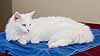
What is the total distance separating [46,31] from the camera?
4.99 ft

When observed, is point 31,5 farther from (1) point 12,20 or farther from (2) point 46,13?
(1) point 12,20

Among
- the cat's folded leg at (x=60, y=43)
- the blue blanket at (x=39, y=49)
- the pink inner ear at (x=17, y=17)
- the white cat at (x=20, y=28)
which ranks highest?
the pink inner ear at (x=17, y=17)

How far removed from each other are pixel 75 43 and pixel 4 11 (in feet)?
6.34

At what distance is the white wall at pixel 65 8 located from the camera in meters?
2.80

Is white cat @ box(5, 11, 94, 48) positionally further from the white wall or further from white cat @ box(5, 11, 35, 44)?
the white wall

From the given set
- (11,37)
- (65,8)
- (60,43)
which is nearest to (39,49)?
(60,43)

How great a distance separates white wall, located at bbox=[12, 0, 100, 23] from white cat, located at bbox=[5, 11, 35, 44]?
4.70ft

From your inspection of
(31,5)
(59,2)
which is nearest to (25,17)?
(59,2)

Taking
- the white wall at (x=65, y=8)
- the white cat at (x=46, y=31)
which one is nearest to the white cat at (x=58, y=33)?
the white cat at (x=46, y=31)

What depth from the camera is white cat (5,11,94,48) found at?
1.47 m

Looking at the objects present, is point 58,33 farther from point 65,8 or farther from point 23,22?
point 65,8

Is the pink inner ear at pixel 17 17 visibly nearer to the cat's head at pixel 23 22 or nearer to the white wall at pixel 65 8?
the cat's head at pixel 23 22

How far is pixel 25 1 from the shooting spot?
10.8 feet

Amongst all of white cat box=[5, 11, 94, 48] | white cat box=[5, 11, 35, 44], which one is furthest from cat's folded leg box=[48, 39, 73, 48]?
white cat box=[5, 11, 35, 44]
